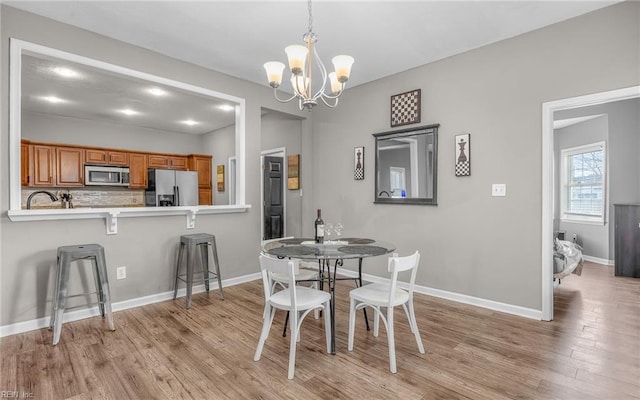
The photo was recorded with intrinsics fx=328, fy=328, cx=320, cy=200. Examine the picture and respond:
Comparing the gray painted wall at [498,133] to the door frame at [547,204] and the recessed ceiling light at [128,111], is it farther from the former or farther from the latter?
the recessed ceiling light at [128,111]

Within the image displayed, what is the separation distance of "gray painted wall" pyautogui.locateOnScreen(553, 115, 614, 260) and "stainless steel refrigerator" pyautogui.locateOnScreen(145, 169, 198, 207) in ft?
24.0

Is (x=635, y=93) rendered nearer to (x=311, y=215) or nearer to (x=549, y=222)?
(x=549, y=222)

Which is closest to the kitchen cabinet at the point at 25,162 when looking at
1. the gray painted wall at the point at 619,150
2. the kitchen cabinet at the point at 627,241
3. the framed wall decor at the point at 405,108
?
the framed wall decor at the point at 405,108

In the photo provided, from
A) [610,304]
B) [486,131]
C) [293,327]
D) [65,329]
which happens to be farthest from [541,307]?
[65,329]

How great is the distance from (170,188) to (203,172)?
102 centimetres

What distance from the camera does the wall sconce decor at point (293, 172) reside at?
532 cm

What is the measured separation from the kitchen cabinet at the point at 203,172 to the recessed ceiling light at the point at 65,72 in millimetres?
3345

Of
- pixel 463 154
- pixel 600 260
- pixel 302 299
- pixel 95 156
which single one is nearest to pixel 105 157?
pixel 95 156

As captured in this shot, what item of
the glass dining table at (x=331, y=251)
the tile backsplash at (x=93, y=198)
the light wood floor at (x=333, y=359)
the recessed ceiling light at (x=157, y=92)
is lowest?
the light wood floor at (x=333, y=359)

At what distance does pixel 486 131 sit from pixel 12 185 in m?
4.34

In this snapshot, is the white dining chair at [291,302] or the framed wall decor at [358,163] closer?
the white dining chair at [291,302]

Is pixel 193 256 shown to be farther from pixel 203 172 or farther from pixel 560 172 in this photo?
pixel 560 172

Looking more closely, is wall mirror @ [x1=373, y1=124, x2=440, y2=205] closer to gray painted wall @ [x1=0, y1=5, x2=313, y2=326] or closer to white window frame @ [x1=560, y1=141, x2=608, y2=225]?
gray painted wall @ [x1=0, y1=5, x2=313, y2=326]

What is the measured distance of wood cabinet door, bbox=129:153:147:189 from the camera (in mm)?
6527
